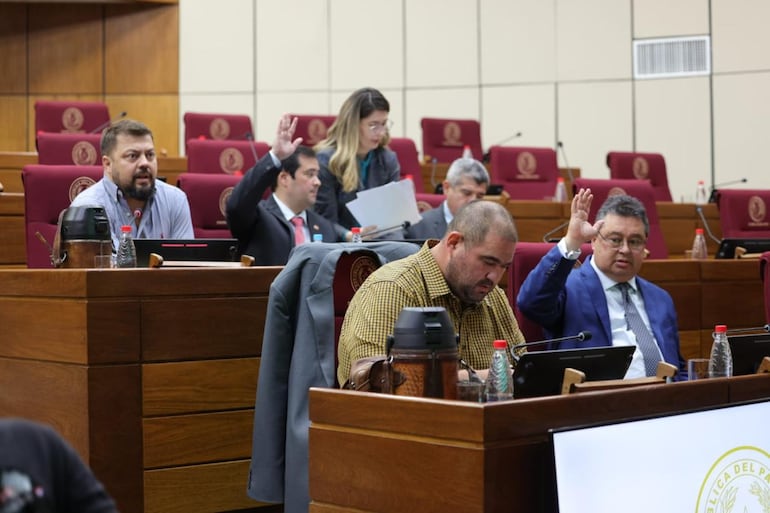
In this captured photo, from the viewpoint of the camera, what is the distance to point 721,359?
2799 mm

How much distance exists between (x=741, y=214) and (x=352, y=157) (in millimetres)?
2940

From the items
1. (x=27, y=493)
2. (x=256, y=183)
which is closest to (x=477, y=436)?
(x=27, y=493)

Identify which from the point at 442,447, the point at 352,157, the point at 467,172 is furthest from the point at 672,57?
the point at 442,447

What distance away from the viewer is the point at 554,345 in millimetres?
3498

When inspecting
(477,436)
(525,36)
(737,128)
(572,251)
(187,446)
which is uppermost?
(525,36)

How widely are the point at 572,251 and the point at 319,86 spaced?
7.14m

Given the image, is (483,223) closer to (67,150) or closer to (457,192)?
(457,192)

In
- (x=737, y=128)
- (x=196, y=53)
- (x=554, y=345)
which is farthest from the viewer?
(x=196, y=53)

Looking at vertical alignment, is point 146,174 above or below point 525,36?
below

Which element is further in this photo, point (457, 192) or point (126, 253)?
point (457, 192)

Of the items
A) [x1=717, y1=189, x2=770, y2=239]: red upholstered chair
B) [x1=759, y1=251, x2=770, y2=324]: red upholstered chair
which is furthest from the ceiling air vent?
[x1=759, y1=251, x2=770, y2=324]: red upholstered chair

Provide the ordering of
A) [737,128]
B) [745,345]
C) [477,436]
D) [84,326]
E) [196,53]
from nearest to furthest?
[477,436] < [745,345] < [84,326] < [737,128] < [196,53]

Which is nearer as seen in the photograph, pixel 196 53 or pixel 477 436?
pixel 477 436

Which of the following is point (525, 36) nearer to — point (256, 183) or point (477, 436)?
point (256, 183)
